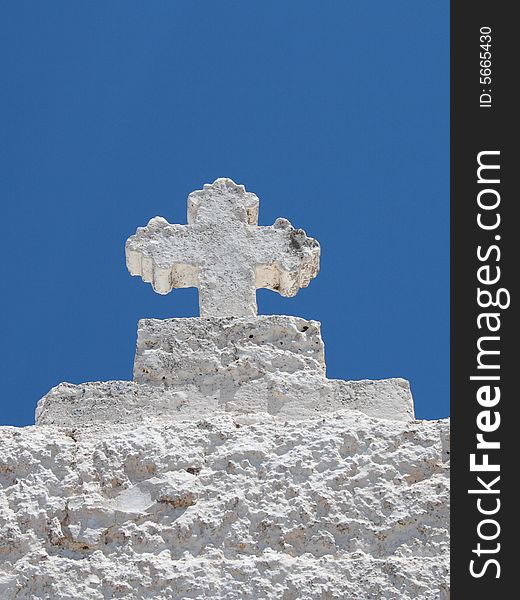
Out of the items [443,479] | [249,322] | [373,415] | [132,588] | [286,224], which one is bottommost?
[132,588]

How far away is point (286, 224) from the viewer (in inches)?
165

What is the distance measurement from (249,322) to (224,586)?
46.0 inches

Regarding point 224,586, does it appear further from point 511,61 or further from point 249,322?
point 511,61

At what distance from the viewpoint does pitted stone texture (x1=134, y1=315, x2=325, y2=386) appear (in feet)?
10.7

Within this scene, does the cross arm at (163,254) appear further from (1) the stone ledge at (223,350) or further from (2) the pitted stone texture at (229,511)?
(2) the pitted stone texture at (229,511)

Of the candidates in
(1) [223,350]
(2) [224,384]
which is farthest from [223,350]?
(2) [224,384]

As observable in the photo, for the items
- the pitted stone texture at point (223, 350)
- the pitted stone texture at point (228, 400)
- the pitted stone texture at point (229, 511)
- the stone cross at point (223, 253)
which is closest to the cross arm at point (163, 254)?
the stone cross at point (223, 253)

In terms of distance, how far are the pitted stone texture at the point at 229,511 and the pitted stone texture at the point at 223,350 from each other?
0.36 m

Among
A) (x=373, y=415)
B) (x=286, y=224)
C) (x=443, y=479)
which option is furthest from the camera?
(x=286, y=224)

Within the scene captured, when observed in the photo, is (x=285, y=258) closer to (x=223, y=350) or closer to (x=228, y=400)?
(x=223, y=350)

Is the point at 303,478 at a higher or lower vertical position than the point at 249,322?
lower

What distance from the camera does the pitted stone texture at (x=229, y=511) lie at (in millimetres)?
2506

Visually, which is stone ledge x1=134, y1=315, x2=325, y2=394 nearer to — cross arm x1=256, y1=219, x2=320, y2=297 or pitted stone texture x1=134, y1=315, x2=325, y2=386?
pitted stone texture x1=134, y1=315, x2=325, y2=386

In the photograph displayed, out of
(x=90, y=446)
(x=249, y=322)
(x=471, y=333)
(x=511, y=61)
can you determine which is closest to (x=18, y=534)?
(x=90, y=446)
